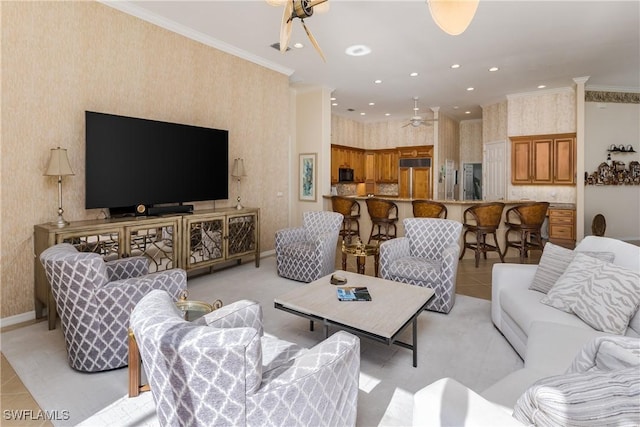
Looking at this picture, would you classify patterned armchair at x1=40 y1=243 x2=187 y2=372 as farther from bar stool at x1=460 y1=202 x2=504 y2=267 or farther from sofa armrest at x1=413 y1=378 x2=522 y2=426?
bar stool at x1=460 y1=202 x2=504 y2=267

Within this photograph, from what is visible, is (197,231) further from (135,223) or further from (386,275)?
(386,275)

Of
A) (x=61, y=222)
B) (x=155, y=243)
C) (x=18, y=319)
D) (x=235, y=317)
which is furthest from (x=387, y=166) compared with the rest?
(x=235, y=317)

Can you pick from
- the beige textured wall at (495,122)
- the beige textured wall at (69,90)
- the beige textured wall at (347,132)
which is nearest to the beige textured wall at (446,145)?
the beige textured wall at (495,122)

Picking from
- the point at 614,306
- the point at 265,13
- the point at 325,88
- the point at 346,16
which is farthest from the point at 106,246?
the point at 325,88

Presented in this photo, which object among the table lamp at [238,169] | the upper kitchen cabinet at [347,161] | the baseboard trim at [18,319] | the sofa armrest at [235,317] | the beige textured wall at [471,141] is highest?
the beige textured wall at [471,141]

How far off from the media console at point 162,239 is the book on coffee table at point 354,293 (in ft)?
7.18

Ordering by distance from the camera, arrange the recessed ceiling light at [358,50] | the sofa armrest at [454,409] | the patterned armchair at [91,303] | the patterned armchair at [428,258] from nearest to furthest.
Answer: the sofa armrest at [454,409], the patterned armchair at [91,303], the patterned armchair at [428,258], the recessed ceiling light at [358,50]

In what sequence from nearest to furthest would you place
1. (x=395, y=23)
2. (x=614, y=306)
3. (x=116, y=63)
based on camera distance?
(x=614, y=306) → (x=116, y=63) → (x=395, y=23)

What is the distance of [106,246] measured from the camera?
329 centimetres

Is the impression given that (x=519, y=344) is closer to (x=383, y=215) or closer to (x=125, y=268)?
(x=125, y=268)

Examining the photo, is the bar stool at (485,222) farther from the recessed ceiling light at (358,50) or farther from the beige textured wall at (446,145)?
the beige textured wall at (446,145)

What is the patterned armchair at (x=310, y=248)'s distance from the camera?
4180 mm

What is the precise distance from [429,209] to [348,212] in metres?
1.48

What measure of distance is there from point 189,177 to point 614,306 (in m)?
4.33
